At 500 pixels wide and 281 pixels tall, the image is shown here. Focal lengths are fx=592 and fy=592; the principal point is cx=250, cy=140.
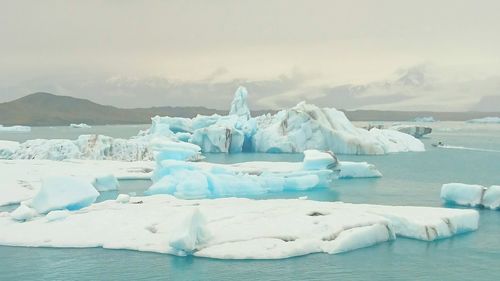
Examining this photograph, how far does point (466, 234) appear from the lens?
22438mm

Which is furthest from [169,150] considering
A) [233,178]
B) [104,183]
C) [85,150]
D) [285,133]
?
[285,133]

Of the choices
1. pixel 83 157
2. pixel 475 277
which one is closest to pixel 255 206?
pixel 475 277

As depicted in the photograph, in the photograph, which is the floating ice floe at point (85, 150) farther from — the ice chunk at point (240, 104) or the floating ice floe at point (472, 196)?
the floating ice floe at point (472, 196)

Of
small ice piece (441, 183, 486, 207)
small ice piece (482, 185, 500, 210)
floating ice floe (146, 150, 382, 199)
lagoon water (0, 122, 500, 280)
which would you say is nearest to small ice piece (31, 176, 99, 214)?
lagoon water (0, 122, 500, 280)

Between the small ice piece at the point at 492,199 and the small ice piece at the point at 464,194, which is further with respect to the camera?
the small ice piece at the point at 464,194

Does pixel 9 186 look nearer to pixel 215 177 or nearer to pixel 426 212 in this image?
pixel 215 177

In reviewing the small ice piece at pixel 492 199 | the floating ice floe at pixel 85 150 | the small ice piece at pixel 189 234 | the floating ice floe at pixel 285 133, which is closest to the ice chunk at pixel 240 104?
the floating ice floe at pixel 285 133

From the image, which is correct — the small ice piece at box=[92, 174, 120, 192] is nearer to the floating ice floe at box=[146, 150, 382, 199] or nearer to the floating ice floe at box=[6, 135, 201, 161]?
the floating ice floe at box=[146, 150, 382, 199]

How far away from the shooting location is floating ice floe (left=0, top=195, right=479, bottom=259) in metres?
18.8

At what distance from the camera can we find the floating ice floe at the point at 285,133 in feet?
200

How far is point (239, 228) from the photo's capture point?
66.6 ft

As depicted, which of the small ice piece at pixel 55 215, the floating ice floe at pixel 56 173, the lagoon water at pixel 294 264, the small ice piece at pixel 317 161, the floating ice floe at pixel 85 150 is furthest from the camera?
the floating ice floe at pixel 85 150

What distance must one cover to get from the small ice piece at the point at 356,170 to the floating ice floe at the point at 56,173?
13.4 metres

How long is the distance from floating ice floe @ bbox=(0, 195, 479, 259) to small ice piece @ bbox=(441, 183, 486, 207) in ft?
17.1
